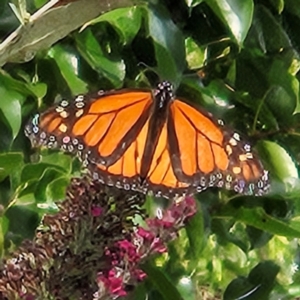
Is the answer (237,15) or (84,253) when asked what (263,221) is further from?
(84,253)

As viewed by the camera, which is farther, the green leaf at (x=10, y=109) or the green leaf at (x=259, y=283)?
the green leaf at (x=259, y=283)

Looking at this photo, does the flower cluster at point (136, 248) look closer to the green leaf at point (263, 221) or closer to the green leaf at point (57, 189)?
the green leaf at point (57, 189)

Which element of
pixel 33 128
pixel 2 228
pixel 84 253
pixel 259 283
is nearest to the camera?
pixel 84 253

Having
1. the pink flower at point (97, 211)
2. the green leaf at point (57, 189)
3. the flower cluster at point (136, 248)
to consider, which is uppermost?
the pink flower at point (97, 211)

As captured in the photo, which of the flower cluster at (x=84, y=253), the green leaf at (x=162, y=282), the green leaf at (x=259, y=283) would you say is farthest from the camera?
the green leaf at (x=259, y=283)

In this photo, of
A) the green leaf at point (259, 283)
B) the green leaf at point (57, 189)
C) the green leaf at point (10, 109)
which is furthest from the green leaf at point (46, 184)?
the green leaf at point (259, 283)

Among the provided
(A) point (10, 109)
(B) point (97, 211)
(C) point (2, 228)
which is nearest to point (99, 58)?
(A) point (10, 109)
